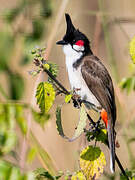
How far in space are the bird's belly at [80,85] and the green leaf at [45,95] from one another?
1041 millimetres

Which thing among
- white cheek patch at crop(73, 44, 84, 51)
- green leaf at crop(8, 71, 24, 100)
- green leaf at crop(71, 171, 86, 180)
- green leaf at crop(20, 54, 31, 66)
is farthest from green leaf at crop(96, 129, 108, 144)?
green leaf at crop(20, 54, 31, 66)

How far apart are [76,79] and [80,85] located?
0.05 meters

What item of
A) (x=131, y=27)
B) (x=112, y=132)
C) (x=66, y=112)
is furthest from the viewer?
(x=131, y=27)

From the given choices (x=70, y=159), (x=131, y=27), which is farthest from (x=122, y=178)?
(x=131, y=27)

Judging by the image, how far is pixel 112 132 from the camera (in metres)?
1.93

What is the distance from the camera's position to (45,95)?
140cm

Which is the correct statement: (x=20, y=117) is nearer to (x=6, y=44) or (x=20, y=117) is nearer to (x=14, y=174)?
(x=14, y=174)

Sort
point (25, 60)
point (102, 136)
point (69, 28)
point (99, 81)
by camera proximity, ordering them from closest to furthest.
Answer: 1. point (102, 136)
2. point (69, 28)
3. point (99, 81)
4. point (25, 60)

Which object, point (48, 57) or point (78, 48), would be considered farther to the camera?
point (48, 57)

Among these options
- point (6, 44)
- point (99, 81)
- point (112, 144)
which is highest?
point (6, 44)

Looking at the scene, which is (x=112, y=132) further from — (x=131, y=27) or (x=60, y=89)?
(x=131, y=27)

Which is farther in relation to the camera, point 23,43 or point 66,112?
point 66,112

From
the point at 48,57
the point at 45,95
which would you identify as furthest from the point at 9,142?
the point at 48,57

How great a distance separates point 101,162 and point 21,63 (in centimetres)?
166
